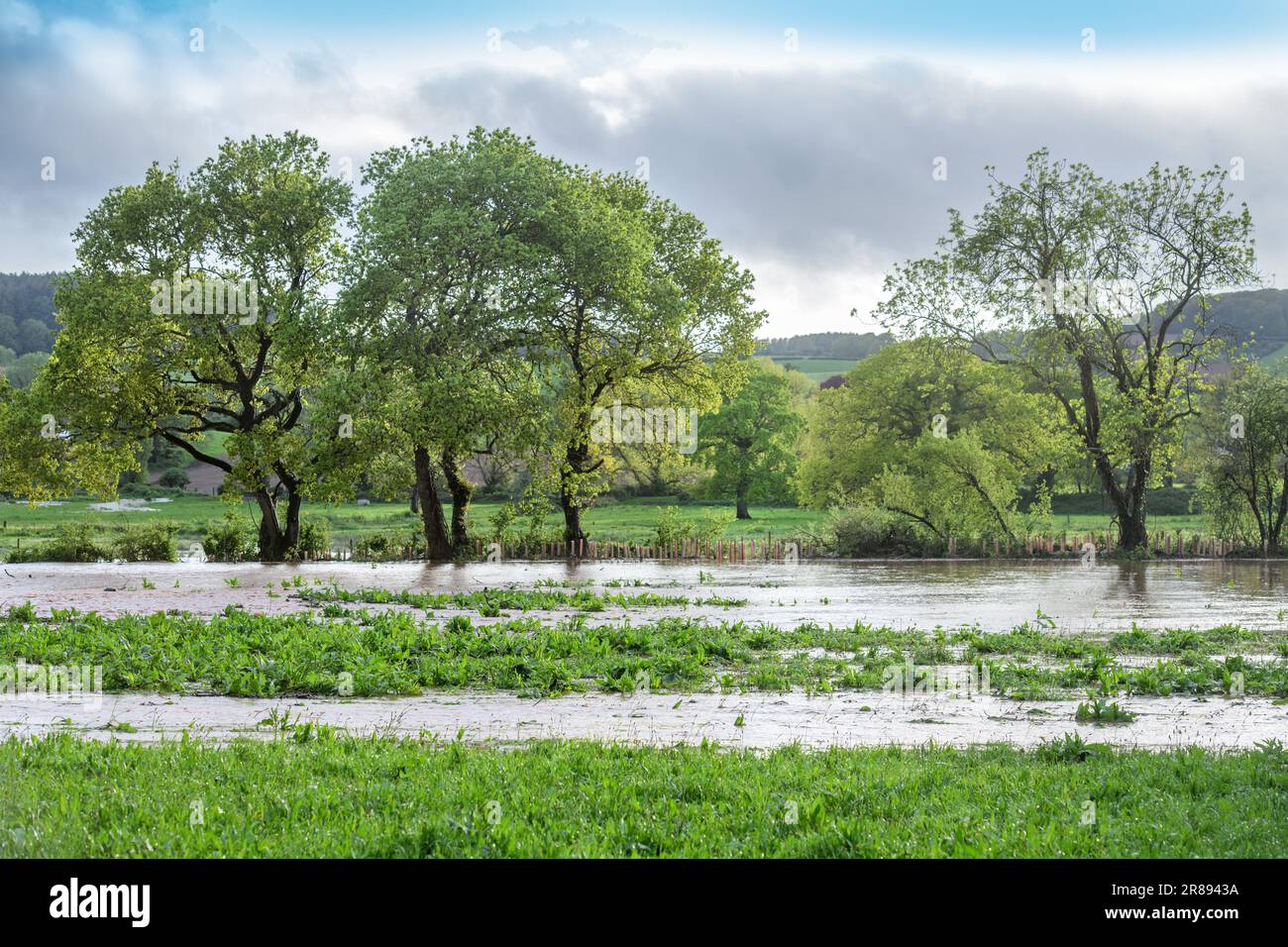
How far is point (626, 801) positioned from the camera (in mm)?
7336

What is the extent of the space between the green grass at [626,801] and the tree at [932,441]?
3048 centimetres

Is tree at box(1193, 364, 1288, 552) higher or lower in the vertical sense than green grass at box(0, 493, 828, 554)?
higher

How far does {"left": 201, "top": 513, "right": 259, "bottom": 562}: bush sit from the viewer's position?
3825cm

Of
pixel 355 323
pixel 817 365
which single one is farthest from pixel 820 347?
pixel 355 323

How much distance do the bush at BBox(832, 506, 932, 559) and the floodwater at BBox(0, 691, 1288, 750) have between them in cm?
2676

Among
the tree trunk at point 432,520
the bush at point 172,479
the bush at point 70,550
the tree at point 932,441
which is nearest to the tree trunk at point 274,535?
the tree trunk at point 432,520

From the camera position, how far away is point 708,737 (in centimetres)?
997

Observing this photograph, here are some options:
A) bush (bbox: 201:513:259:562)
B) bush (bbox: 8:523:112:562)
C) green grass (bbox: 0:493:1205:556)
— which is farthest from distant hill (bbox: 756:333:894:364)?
bush (bbox: 8:523:112:562)

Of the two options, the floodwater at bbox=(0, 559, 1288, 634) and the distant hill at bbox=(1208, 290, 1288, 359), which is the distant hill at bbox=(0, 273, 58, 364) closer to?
the floodwater at bbox=(0, 559, 1288, 634)

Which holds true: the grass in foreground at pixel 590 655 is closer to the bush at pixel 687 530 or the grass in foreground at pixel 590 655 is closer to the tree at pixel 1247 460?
the tree at pixel 1247 460

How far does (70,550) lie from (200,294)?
992 cm

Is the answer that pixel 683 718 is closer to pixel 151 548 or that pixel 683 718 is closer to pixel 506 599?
pixel 506 599
